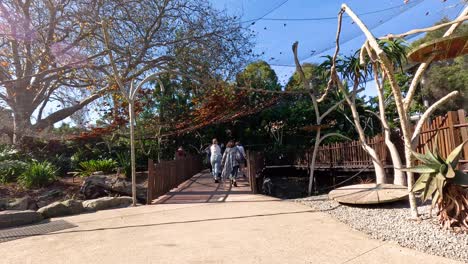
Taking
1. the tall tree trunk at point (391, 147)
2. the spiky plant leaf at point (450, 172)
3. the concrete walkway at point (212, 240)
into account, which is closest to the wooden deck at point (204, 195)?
the concrete walkway at point (212, 240)

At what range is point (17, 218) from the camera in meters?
7.09

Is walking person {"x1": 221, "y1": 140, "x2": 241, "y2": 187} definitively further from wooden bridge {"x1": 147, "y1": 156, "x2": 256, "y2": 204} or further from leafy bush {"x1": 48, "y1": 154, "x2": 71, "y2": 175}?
leafy bush {"x1": 48, "y1": 154, "x2": 71, "y2": 175}

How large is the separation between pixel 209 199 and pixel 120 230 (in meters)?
3.23

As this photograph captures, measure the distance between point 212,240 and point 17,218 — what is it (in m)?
4.68

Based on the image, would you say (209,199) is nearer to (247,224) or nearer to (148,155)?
(247,224)

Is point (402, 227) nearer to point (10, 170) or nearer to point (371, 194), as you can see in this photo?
point (371, 194)

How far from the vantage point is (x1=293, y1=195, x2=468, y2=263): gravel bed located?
409 cm

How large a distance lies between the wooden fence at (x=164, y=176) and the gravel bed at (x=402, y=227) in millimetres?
4032

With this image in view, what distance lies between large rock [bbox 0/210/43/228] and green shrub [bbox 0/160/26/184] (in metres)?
5.72

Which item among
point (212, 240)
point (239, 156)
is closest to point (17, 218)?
point (212, 240)

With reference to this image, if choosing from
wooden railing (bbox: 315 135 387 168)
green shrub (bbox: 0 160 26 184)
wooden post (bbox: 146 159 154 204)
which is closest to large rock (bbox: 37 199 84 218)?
wooden post (bbox: 146 159 154 204)

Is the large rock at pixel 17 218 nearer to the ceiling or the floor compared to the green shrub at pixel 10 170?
nearer to the floor

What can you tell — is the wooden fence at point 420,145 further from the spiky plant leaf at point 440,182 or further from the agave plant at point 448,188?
the spiky plant leaf at point 440,182

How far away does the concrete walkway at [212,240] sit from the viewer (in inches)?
160
